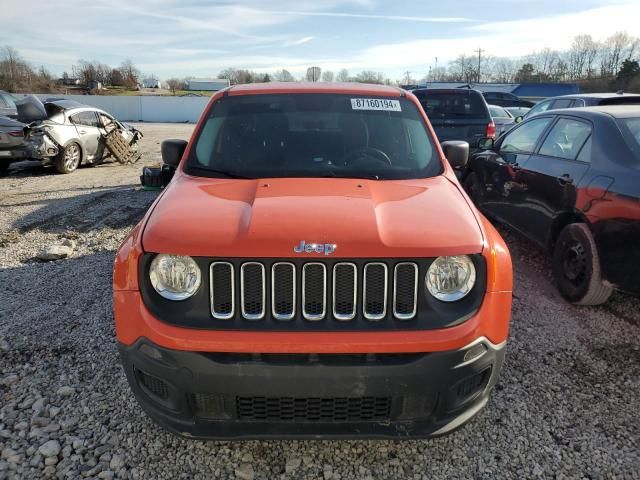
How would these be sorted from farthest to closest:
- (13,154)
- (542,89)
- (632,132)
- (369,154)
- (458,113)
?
Answer: (542,89) → (13,154) → (458,113) → (632,132) → (369,154)

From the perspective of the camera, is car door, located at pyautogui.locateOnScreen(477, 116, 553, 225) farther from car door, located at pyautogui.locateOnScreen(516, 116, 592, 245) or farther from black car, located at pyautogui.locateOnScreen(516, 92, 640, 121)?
black car, located at pyautogui.locateOnScreen(516, 92, 640, 121)

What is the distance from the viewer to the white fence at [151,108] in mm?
41938

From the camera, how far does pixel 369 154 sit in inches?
135

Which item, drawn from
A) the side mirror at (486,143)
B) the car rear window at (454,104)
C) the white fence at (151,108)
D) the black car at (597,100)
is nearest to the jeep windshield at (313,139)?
the side mirror at (486,143)

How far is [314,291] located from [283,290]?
14 centimetres

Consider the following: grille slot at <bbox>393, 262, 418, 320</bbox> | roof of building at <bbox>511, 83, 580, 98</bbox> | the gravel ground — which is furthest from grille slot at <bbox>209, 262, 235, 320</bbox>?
roof of building at <bbox>511, 83, 580, 98</bbox>

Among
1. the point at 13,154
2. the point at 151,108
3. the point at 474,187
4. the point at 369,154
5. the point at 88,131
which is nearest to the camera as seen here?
the point at 369,154

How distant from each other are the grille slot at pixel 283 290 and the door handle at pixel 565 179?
3.27 m

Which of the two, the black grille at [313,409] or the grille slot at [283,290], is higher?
the grille slot at [283,290]

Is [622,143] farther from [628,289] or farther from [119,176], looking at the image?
[119,176]

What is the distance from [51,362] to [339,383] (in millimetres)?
2327

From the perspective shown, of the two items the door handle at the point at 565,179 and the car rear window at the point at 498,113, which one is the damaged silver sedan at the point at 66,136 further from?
the car rear window at the point at 498,113

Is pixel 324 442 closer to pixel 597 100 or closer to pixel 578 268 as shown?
pixel 578 268

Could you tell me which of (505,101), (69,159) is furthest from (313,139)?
(505,101)
